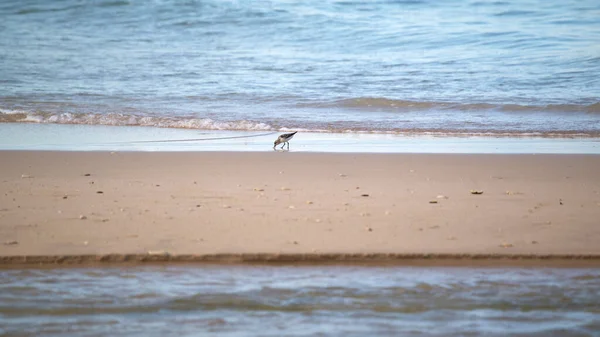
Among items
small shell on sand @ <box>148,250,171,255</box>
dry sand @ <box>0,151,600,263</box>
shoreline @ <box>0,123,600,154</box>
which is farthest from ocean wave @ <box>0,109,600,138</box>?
small shell on sand @ <box>148,250,171,255</box>

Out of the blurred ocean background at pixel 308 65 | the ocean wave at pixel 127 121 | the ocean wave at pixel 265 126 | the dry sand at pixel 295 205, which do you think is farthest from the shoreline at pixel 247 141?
the dry sand at pixel 295 205

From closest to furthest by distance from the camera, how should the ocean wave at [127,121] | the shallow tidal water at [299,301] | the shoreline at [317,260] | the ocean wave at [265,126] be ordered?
the shallow tidal water at [299,301], the shoreline at [317,260], the ocean wave at [265,126], the ocean wave at [127,121]

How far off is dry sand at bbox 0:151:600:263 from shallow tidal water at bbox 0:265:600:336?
0.27 meters

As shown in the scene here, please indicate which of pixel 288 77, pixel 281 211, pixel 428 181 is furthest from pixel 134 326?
pixel 288 77

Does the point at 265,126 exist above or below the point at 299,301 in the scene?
above

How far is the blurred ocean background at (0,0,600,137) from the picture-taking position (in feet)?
42.6

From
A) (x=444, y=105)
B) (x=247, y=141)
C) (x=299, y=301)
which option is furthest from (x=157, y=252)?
(x=444, y=105)

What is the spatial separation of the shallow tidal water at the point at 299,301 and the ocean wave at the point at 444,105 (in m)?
10.3

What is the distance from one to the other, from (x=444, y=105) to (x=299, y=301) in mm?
11247

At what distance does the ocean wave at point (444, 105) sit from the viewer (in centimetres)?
1395

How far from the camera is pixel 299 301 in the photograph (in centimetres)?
350

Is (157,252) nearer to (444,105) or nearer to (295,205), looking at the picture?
(295,205)

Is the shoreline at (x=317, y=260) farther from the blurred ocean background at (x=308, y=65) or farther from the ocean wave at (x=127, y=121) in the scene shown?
the ocean wave at (x=127, y=121)

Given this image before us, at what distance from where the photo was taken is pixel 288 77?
17.4 m
